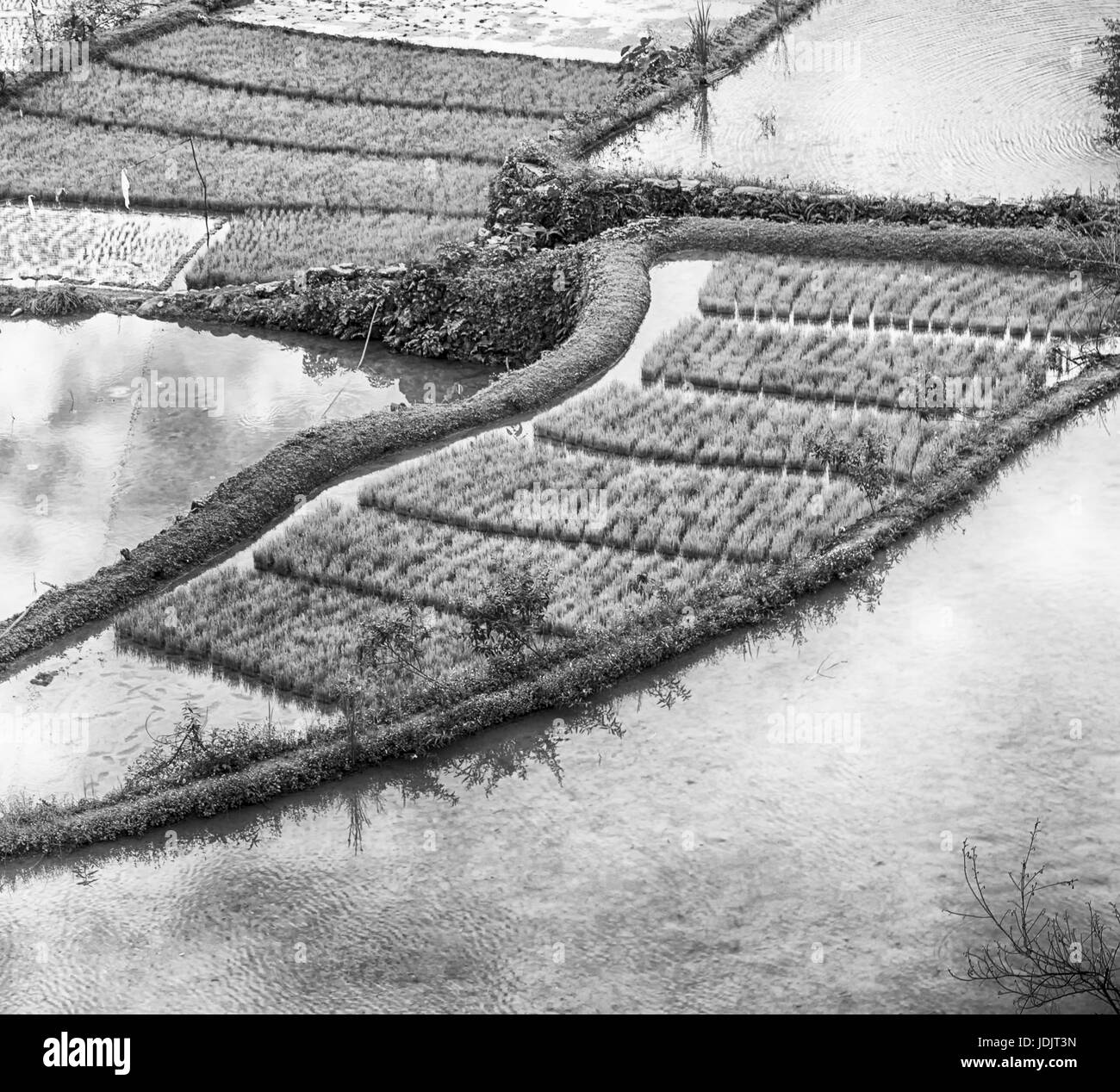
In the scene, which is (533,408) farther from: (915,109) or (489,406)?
(915,109)

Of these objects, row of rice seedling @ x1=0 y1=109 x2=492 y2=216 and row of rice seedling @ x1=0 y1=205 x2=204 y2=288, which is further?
row of rice seedling @ x1=0 y1=109 x2=492 y2=216

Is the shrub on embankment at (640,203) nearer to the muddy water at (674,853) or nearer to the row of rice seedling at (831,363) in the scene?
the row of rice seedling at (831,363)

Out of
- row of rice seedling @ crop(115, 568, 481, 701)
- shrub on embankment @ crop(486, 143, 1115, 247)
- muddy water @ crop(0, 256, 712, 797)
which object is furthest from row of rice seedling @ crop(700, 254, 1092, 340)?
muddy water @ crop(0, 256, 712, 797)

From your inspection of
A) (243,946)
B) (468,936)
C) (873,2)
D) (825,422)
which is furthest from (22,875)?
(873,2)

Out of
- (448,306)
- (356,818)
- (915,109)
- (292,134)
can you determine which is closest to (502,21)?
(292,134)

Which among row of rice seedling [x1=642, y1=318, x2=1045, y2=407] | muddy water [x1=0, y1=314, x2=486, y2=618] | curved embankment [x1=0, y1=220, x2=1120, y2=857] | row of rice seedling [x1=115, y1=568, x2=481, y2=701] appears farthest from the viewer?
row of rice seedling [x1=642, y1=318, x2=1045, y2=407]

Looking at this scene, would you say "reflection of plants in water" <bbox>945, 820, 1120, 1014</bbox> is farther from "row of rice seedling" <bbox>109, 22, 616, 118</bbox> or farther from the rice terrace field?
"row of rice seedling" <bbox>109, 22, 616, 118</bbox>

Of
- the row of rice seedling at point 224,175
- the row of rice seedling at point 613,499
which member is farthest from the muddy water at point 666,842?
the row of rice seedling at point 224,175

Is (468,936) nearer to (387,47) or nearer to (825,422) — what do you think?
(825,422)
